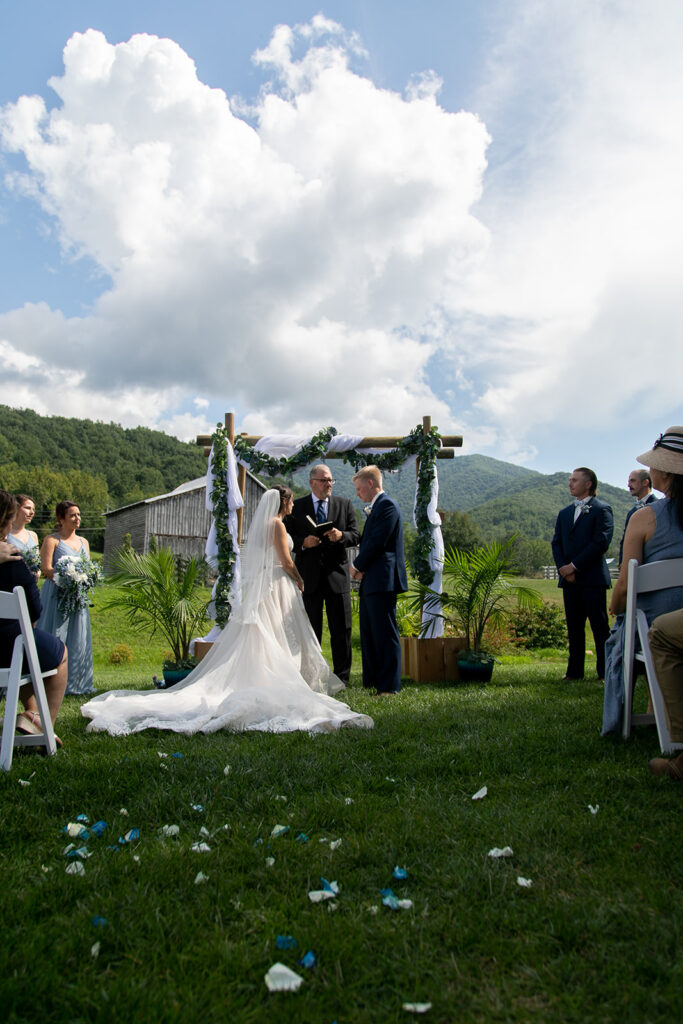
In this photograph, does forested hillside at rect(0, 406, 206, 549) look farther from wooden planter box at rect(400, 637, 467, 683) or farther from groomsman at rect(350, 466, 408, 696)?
groomsman at rect(350, 466, 408, 696)

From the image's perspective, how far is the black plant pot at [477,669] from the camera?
803 cm

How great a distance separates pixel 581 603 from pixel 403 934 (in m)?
6.50

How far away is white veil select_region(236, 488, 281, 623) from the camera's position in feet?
21.8

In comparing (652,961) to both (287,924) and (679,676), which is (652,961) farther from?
(679,676)

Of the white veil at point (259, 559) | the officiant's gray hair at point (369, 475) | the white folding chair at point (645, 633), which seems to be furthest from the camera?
the officiant's gray hair at point (369, 475)

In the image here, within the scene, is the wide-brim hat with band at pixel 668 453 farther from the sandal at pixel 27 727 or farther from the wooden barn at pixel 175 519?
the wooden barn at pixel 175 519

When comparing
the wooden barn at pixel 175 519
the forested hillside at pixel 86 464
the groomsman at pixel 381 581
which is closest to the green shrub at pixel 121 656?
the groomsman at pixel 381 581

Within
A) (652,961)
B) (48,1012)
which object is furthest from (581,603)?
(48,1012)

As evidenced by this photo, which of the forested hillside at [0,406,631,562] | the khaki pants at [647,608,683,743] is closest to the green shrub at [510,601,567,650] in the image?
the khaki pants at [647,608,683,743]

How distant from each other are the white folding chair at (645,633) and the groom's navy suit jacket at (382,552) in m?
3.21

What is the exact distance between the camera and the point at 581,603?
26.1ft

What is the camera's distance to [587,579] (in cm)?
783

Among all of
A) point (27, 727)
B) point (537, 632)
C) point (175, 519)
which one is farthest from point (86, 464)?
point (27, 727)

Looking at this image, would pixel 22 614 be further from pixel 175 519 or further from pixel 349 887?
pixel 175 519
